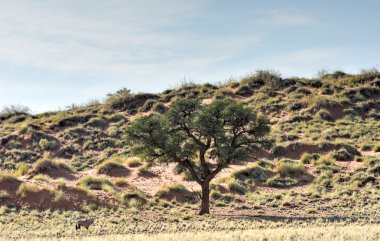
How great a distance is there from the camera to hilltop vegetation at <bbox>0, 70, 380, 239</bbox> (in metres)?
26.3

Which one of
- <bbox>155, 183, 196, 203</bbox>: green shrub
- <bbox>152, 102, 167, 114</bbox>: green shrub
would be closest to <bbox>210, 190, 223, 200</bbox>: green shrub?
<bbox>155, 183, 196, 203</bbox>: green shrub

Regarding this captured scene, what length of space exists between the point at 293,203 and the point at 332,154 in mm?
12936

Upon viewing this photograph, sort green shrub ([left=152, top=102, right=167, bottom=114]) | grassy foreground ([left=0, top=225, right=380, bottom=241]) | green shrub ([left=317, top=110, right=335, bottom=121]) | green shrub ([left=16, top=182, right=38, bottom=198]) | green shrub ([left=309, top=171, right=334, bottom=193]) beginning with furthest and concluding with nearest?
green shrub ([left=152, top=102, right=167, bottom=114]) → green shrub ([left=317, top=110, right=335, bottom=121]) → green shrub ([left=309, top=171, right=334, bottom=193]) → green shrub ([left=16, top=182, right=38, bottom=198]) → grassy foreground ([left=0, top=225, right=380, bottom=241])

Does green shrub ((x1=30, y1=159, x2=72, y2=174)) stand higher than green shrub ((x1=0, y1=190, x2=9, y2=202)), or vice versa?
green shrub ((x1=30, y1=159, x2=72, y2=174))

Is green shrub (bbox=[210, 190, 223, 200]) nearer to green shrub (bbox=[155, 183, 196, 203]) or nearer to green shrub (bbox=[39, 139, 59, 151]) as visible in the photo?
green shrub (bbox=[155, 183, 196, 203])

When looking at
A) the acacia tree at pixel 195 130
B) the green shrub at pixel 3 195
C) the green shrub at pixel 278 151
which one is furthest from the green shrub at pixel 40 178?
the green shrub at pixel 278 151

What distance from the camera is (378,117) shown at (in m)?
50.0

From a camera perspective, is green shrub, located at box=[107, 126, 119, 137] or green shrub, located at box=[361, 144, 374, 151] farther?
green shrub, located at box=[107, 126, 119, 137]

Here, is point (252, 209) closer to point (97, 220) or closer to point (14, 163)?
point (97, 220)

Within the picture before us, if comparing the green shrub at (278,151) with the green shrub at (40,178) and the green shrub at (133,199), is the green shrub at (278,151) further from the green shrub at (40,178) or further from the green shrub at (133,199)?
the green shrub at (40,178)

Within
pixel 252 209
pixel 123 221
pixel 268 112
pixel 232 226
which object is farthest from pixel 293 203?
pixel 268 112

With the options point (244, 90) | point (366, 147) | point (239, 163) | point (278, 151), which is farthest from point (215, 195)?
point (244, 90)

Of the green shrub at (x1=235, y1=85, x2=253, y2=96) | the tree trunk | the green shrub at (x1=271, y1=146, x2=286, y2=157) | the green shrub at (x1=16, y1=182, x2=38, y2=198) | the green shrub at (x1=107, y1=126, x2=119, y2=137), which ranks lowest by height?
the tree trunk

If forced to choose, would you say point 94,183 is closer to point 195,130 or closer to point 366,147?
point 195,130
